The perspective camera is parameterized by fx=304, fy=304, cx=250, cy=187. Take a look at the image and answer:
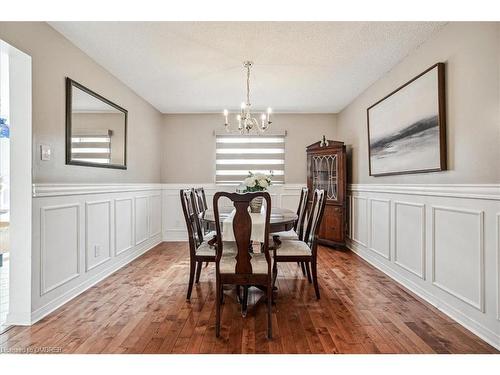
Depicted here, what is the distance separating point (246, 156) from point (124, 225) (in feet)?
8.23

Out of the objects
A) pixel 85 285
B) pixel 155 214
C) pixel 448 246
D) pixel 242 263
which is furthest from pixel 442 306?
pixel 155 214

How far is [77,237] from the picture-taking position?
2.85m

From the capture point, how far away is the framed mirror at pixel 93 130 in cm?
277

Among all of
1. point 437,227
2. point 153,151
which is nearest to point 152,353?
point 437,227

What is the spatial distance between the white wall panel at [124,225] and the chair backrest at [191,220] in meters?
1.23

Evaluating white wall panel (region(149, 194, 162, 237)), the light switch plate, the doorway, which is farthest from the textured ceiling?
white wall panel (region(149, 194, 162, 237))

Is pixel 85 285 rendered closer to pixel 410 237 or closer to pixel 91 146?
pixel 91 146

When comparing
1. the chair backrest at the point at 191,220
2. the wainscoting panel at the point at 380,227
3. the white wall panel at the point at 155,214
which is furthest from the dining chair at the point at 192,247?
the white wall panel at the point at 155,214

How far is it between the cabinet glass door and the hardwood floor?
178 centimetres

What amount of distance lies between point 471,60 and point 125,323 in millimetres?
3190

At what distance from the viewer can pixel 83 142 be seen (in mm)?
2979

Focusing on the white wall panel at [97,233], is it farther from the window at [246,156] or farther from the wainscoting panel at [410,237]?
the wainscoting panel at [410,237]

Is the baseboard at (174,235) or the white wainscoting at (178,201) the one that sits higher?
the white wainscoting at (178,201)

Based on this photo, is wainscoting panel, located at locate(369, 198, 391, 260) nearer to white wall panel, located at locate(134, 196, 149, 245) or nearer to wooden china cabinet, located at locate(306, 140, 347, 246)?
wooden china cabinet, located at locate(306, 140, 347, 246)
